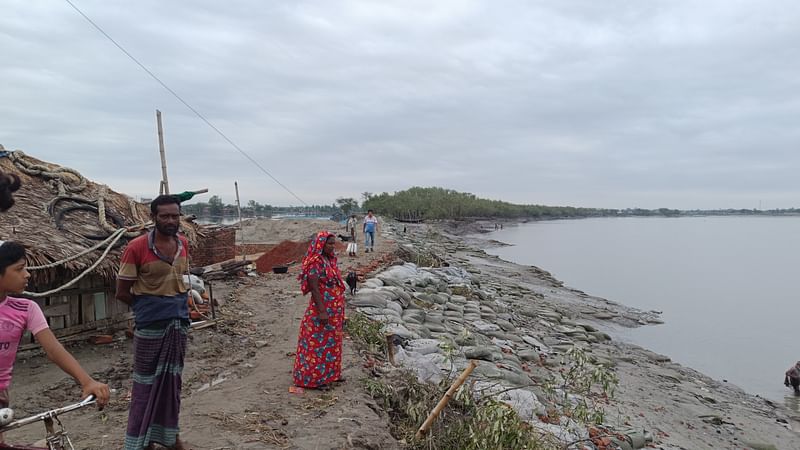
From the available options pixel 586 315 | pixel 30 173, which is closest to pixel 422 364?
pixel 30 173

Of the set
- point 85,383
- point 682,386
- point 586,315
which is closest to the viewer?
point 85,383

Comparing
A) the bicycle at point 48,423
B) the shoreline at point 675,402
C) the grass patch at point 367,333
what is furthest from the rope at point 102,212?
the shoreline at point 675,402

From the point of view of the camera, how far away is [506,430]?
12.8 ft

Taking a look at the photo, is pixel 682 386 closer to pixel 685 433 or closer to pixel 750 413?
pixel 750 413

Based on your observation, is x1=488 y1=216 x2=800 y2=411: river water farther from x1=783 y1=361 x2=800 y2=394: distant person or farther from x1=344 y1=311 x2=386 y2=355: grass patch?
x1=344 y1=311 x2=386 y2=355: grass patch

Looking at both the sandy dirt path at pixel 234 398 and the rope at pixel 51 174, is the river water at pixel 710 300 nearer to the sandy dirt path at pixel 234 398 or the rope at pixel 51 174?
the sandy dirt path at pixel 234 398

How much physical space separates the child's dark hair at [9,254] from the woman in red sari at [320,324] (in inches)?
93.1

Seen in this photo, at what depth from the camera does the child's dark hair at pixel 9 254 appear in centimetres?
217

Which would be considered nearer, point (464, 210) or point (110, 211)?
point (110, 211)

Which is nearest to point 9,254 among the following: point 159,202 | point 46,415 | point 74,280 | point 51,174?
point 46,415

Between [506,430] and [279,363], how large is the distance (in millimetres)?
2600

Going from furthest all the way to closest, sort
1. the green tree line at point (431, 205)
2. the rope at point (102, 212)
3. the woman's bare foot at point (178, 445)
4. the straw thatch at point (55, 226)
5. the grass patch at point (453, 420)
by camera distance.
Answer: the green tree line at point (431, 205) → the rope at point (102, 212) → the straw thatch at point (55, 226) → the grass patch at point (453, 420) → the woman's bare foot at point (178, 445)

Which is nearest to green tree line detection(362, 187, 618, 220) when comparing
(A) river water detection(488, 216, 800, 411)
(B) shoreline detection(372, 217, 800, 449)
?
(A) river water detection(488, 216, 800, 411)

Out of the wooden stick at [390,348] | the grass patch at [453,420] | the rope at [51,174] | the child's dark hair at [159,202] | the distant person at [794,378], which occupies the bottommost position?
the distant person at [794,378]
